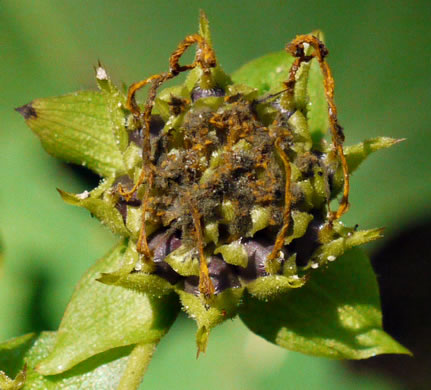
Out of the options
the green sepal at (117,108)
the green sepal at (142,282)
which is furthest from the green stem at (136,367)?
the green sepal at (117,108)

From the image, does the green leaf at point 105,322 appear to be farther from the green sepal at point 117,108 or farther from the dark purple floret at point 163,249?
the green sepal at point 117,108

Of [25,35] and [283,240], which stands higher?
[25,35]

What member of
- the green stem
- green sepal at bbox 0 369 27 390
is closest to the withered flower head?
the green stem

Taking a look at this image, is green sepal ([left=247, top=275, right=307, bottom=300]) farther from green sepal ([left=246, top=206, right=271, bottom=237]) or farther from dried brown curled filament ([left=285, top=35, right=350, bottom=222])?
dried brown curled filament ([left=285, top=35, right=350, bottom=222])

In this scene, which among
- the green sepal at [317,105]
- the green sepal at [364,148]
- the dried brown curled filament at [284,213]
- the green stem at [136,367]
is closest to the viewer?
the dried brown curled filament at [284,213]

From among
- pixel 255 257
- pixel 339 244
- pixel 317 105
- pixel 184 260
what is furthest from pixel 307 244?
pixel 317 105

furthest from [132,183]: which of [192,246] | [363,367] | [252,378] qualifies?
[363,367]

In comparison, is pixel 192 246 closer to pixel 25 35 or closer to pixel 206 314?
pixel 206 314
